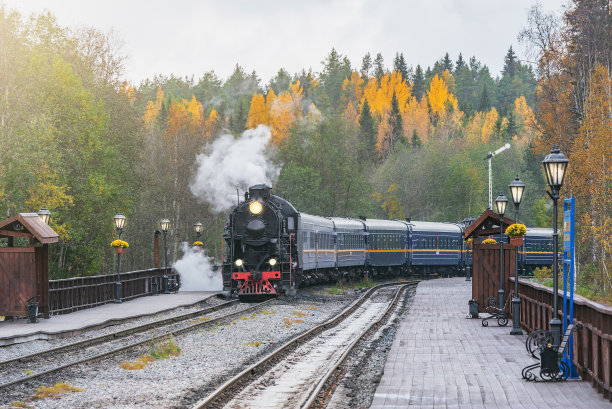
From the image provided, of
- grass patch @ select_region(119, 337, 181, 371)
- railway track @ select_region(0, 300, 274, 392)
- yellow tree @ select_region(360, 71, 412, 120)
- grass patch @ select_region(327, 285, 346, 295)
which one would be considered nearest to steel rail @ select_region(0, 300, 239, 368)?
railway track @ select_region(0, 300, 274, 392)

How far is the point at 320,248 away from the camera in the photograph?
36781mm

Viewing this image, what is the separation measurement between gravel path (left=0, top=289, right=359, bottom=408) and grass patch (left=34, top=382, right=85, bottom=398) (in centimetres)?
13

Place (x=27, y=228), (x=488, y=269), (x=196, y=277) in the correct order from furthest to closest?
(x=196, y=277) → (x=488, y=269) → (x=27, y=228)

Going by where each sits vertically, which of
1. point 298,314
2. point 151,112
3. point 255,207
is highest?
point 151,112

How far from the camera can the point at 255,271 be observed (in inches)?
1190

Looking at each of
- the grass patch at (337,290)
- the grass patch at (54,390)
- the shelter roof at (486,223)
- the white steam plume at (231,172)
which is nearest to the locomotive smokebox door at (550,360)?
the grass patch at (54,390)

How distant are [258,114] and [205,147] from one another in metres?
38.2

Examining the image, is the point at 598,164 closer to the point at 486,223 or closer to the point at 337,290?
the point at 486,223

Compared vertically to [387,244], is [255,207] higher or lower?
higher

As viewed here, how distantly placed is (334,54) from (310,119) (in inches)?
2777

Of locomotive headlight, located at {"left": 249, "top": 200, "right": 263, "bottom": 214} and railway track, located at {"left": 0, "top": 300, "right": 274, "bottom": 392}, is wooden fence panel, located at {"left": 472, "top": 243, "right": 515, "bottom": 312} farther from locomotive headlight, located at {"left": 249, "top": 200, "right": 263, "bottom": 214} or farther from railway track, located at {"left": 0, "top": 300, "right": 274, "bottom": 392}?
locomotive headlight, located at {"left": 249, "top": 200, "right": 263, "bottom": 214}

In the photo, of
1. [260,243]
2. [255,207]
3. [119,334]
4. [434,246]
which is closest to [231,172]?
[255,207]

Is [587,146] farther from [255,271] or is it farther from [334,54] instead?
[334,54]

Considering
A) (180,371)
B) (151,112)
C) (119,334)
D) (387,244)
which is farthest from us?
(151,112)
